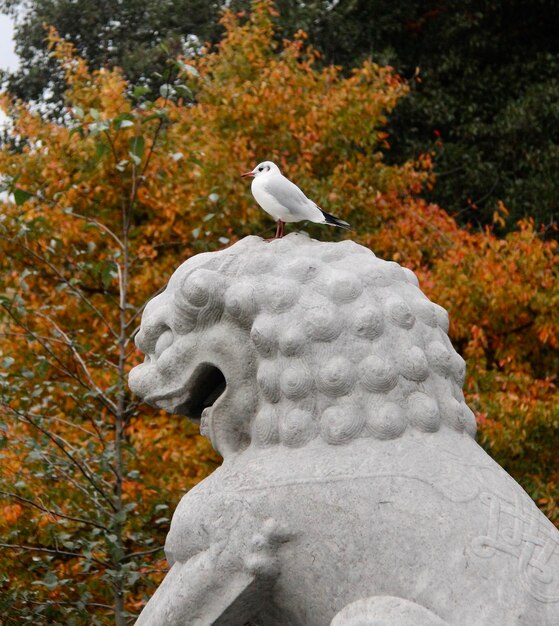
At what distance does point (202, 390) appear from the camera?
246 centimetres

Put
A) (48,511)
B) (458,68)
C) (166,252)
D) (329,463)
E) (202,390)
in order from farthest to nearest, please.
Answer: (458,68) < (166,252) < (48,511) < (202,390) < (329,463)

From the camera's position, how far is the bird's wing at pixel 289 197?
2771 millimetres

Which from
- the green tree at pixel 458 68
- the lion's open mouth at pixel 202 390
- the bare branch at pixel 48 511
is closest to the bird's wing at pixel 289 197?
the lion's open mouth at pixel 202 390

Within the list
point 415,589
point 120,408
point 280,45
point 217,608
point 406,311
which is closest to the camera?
point 415,589

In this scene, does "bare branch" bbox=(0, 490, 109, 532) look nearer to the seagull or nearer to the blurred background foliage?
the blurred background foliage

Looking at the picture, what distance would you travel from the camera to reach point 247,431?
2.36 metres

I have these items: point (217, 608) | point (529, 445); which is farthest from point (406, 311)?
point (529, 445)

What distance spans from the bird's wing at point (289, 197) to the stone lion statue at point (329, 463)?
309mm

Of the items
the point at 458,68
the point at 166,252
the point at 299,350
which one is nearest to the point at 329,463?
the point at 299,350

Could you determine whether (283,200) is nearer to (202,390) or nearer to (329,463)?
(202,390)

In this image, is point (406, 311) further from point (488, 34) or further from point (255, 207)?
point (488, 34)

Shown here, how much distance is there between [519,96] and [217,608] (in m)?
10.4

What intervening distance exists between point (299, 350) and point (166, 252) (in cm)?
529

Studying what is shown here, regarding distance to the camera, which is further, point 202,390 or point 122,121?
point 122,121
